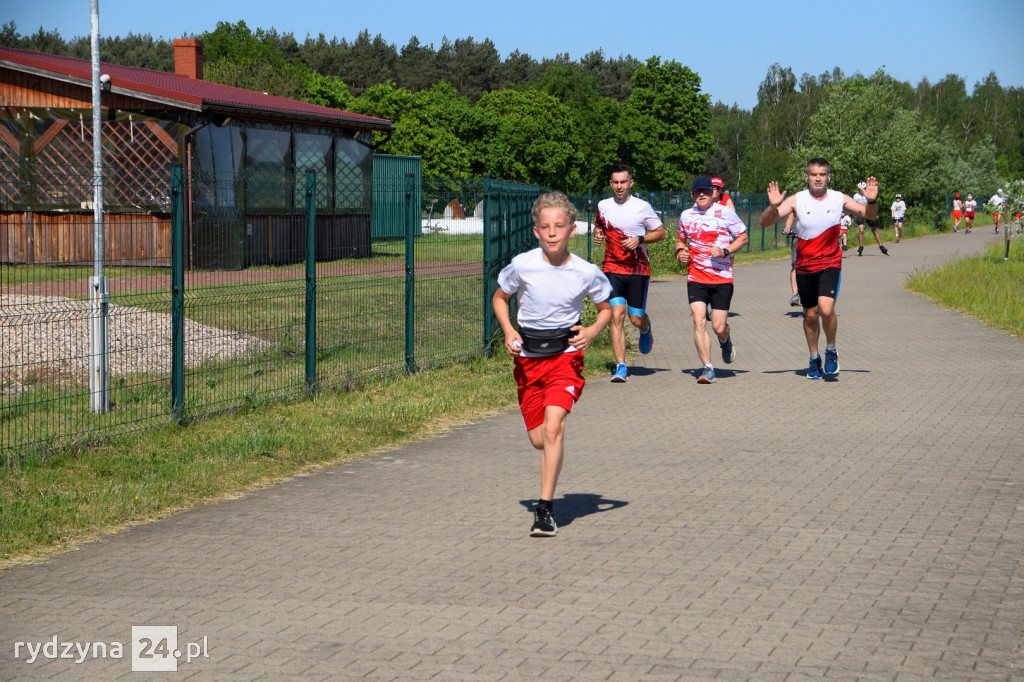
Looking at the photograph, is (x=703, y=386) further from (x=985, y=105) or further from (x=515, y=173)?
(x=985, y=105)

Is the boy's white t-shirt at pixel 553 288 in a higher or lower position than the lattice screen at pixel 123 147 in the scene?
lower

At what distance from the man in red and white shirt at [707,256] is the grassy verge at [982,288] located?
6.31m

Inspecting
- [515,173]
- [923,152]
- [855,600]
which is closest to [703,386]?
[855,600]

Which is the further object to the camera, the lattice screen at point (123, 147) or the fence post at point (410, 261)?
the lattice screen at point (123, 147)

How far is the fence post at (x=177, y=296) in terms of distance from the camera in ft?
28.5

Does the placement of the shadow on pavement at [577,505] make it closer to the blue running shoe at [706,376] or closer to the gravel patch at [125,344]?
the gravel patch at [125,344]

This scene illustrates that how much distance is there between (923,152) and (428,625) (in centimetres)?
5564

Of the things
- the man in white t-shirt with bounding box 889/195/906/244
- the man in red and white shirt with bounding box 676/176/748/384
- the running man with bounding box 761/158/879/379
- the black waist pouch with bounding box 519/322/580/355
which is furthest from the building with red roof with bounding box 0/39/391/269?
the man in white t-shirt with bounding box 889/195/906/244

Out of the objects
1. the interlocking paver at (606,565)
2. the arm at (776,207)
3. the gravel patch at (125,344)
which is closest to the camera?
the interlocking paver at (606,565)

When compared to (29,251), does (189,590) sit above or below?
below

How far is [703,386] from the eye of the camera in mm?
11727

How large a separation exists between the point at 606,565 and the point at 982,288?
58.9ft

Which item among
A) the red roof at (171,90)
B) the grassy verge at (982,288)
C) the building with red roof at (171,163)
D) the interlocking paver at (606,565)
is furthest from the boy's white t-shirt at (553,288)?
the red roof at (171,90)

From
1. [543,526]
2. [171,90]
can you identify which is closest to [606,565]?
[543,526]
